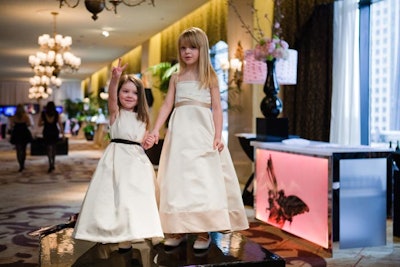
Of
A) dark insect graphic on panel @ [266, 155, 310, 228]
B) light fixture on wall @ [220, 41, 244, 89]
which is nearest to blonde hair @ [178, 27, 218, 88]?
dark insect graphic on panel @ [266, 155, 310, 228]

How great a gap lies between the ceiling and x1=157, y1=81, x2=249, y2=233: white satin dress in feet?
22.2

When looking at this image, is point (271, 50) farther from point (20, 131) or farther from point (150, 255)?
point (20, 131)

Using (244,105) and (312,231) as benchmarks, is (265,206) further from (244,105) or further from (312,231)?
(244,105)

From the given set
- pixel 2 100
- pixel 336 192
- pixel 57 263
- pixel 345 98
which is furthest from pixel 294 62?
pixel 2 100

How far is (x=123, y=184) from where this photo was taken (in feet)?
8.46

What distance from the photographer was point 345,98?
21.5 feet

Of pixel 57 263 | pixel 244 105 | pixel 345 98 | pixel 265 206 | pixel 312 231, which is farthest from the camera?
pixel 244 105

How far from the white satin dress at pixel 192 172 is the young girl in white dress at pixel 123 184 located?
0.32 feet

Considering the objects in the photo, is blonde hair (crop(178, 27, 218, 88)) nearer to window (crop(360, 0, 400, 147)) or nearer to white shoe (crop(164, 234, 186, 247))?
white shoe (crop(164, 234, 186, 247))

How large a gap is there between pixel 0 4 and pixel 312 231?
25.4 ft

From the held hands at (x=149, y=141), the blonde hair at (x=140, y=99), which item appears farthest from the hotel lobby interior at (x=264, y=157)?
the blonde hair at (x=140, y=99)

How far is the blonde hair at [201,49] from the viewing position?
2695mm

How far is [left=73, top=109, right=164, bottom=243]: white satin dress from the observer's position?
8.27 feet

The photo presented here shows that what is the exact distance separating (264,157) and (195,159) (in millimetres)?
2057
